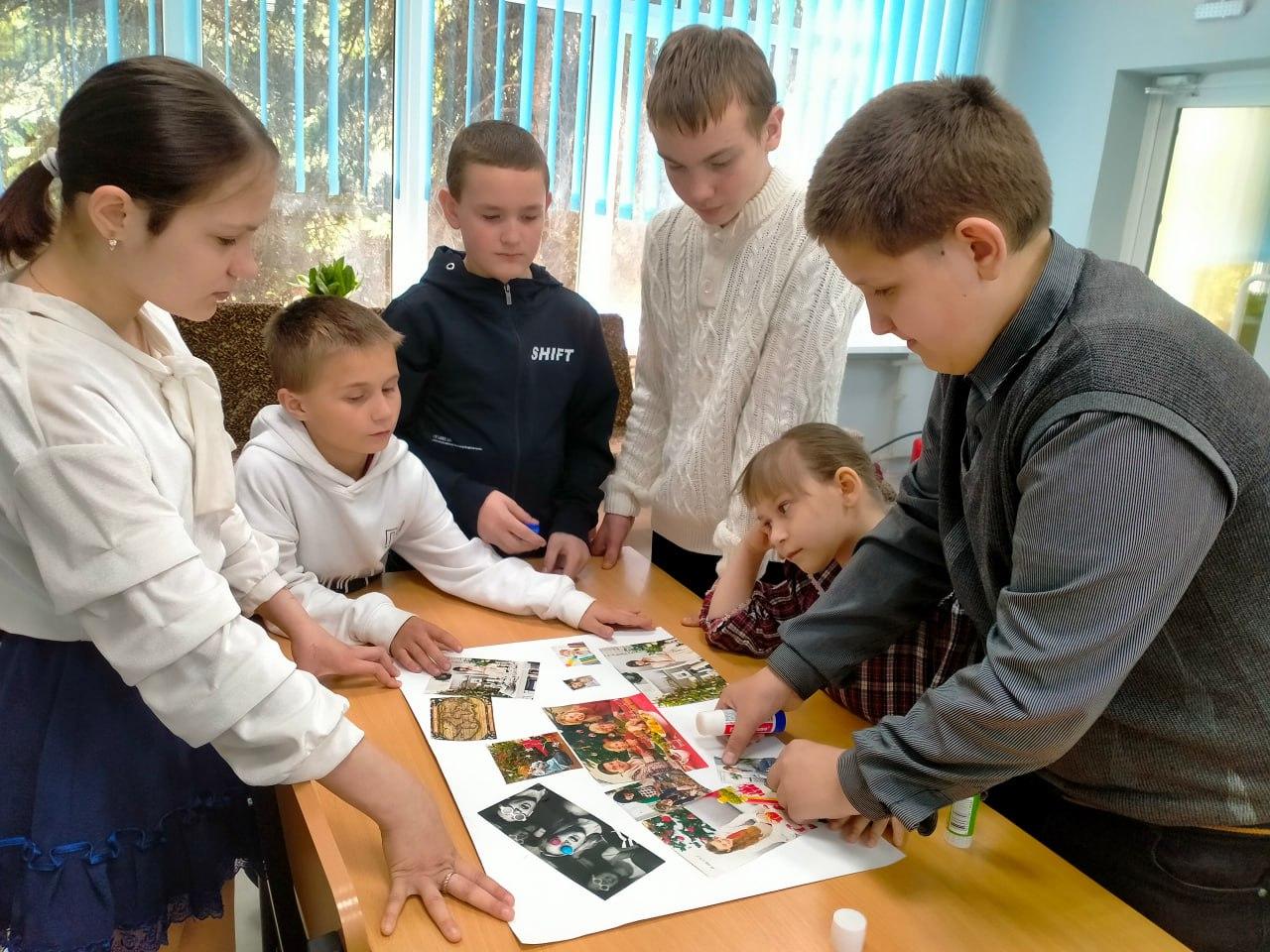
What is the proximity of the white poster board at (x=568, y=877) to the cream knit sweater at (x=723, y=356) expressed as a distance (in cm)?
49

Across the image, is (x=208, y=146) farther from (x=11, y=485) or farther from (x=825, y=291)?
(x=825, y=291)

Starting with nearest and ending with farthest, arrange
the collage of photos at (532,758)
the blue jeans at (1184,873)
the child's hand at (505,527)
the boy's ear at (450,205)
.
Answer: the blue jeans at (1184,873) < the collage of photos at (532,758) < the child's hand at (505,527) < the boy's ear at (450,205)

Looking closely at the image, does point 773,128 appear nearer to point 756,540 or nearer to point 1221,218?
point 756,540

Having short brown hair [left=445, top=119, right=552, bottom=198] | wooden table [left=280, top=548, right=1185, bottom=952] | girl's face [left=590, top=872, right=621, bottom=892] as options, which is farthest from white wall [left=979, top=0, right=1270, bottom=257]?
girl's face [left=590, top=872, right=621, bottom=892]

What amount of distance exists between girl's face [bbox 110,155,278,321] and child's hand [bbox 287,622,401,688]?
0.44 metres

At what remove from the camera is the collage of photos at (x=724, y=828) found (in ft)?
2.86

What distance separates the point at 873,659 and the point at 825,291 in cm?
57

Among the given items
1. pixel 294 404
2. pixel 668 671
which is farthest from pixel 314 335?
pixel 668 671

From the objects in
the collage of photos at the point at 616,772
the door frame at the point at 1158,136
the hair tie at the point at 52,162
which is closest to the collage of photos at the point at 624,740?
the collage of photos at the point at 616,772

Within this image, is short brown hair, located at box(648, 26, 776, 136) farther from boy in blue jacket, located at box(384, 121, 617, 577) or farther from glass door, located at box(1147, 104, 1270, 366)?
glass door, located at box(1147, 104, 1270, 366)

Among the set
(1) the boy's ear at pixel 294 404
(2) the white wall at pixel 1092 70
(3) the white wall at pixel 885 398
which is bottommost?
(3) the white wall at pixel 885 398

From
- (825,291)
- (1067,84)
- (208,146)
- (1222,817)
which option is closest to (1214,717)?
(1222,817)

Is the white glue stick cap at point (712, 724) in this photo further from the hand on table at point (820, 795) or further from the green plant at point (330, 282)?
the green plant at point (330, 282)

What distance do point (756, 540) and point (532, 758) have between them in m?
0.56
